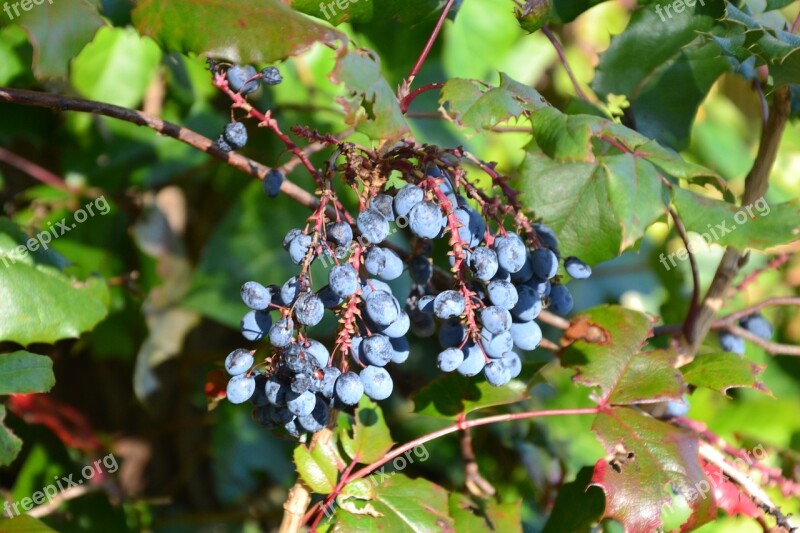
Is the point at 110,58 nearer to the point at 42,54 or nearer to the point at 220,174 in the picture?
the point at 220,174

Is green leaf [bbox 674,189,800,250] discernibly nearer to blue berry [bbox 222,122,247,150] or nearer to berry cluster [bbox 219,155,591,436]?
berry cluster [bbox 219,155,591,436]

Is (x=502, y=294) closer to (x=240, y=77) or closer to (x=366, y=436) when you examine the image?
(x=366, y=436)

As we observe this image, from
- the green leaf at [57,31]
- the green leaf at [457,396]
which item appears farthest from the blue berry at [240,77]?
the green leaf at [457,396]

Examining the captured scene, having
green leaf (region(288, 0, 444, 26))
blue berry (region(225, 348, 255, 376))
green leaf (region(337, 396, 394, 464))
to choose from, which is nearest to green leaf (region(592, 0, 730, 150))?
green leaf (region(288, 0, 444, 26))

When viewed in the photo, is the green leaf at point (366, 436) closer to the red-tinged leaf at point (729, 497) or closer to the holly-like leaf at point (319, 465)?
the holly-like leaf at point (319, 465)

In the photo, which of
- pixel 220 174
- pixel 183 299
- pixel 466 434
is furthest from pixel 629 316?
pixel 220 174

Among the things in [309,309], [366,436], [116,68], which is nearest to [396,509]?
[366,436]

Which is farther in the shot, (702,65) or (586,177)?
(702,65)
